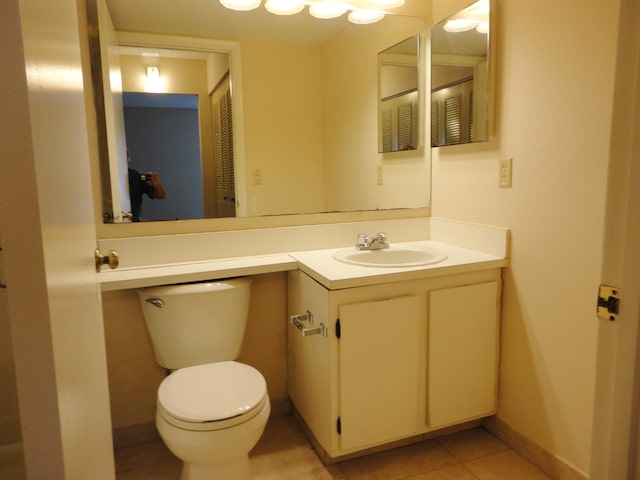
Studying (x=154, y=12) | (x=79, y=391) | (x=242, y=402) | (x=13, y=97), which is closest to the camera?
(x=13, y=97)

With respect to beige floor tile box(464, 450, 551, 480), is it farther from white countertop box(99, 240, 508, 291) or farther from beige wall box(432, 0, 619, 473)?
white countertop box(99, 240, 508, 291)

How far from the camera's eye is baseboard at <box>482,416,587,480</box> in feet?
5.55

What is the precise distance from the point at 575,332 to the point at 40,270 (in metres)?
1.68

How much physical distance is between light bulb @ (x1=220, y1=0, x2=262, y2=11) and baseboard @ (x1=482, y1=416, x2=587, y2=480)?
2126 millimetres

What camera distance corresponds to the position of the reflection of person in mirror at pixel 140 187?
1.85 meters

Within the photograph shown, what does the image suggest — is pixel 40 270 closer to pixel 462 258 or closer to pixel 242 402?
pixel 242 402

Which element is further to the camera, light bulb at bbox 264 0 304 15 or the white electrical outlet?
light bulb at bbox 264 0 304 15

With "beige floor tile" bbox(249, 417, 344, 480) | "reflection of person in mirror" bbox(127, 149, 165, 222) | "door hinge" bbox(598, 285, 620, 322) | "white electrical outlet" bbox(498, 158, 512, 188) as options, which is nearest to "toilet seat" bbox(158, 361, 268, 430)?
"beige floor tile" bbox(249, 417, 344, 480)

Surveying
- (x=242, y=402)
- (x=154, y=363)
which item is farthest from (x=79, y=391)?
(x=154, y=363)

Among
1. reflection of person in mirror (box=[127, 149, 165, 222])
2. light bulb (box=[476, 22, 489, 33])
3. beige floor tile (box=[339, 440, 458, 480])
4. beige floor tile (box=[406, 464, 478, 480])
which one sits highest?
light bulb (box=[476, 22, 489, 33])

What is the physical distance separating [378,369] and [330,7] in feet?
5.36

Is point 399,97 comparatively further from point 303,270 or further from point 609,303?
point 609,303

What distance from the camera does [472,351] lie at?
1.91 meters

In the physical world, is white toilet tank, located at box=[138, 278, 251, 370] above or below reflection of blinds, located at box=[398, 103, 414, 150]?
below
